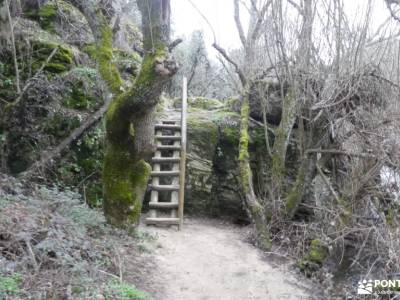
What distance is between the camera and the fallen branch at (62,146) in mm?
5957

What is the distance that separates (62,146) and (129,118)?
1.99m

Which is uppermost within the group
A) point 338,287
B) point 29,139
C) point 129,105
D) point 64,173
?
point 129,105

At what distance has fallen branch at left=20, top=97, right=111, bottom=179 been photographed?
235 inches

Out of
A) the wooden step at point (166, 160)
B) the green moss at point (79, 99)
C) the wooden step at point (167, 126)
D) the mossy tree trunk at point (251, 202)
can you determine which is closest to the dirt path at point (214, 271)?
the mossy tree trunk at point (251, 202)

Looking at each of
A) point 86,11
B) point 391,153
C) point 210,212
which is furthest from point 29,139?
point 391,153

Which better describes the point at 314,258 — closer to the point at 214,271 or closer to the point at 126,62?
the point at 214,271

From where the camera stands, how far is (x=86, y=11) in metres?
5.28

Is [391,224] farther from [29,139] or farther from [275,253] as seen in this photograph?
[29,139]

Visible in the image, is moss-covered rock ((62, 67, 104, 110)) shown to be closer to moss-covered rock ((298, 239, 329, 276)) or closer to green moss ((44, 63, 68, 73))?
green moss ((44, 63, 68, 73))

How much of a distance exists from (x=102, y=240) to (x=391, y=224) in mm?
3726

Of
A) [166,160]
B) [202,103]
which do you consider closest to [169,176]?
[166,160]

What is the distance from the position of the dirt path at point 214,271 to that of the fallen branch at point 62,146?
188 centimetres

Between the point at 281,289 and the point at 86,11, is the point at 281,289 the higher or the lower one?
the lower one

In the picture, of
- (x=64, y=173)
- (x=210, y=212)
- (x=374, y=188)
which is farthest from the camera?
(x=210, y=212)
